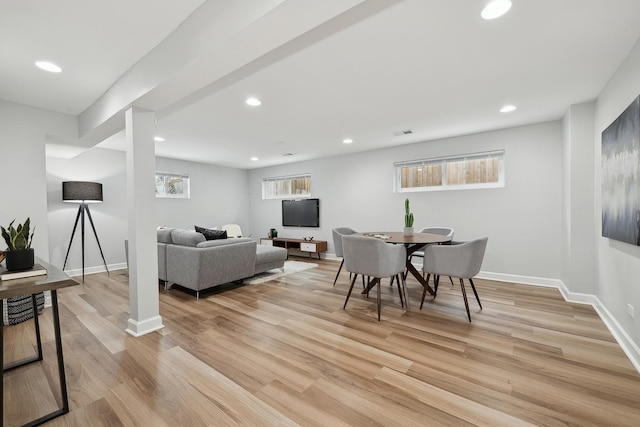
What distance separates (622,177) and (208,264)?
4.17 meters

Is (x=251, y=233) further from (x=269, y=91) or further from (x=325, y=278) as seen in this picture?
(x=269, y=91)

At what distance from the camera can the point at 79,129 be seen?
3.54 m

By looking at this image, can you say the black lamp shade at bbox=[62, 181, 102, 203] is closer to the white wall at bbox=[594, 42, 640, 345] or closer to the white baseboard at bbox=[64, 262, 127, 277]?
the white baseboard at bbox=[64, 262, 127, 277]

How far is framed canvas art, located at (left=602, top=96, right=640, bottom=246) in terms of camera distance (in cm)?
192

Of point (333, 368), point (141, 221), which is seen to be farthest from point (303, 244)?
point (333, 368)

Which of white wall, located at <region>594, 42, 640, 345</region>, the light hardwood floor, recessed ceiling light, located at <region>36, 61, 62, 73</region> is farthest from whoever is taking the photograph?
recessed ceiling light, located at <region>36, 61, 62, 73</region>

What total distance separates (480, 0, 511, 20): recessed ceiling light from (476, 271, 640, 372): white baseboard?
2515 mm

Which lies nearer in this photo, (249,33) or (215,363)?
(249,33)

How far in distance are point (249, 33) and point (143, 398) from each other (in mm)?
2228

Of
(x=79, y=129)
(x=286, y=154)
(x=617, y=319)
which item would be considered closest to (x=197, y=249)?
(x=79, y=129)

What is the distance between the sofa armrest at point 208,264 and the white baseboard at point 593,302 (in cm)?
378

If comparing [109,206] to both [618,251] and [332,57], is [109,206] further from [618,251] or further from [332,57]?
[618,251]

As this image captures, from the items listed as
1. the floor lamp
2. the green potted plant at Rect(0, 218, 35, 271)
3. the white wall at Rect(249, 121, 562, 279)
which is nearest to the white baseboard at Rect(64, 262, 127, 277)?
the floor lamp

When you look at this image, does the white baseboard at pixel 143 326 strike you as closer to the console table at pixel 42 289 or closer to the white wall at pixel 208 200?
the console table at pixel 42 289
